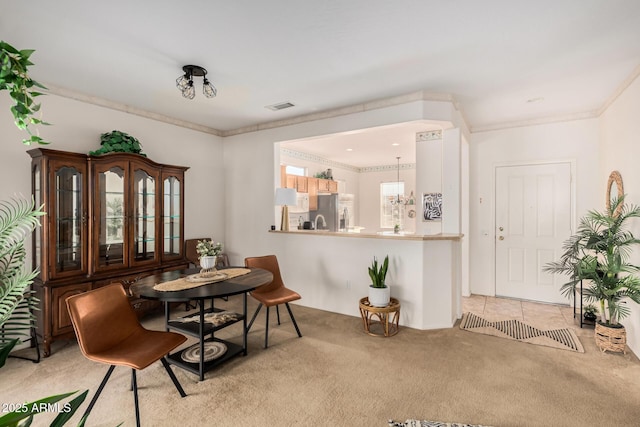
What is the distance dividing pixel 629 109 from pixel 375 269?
2.89 m

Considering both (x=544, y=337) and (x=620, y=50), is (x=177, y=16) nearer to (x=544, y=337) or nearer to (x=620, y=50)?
(x=620, y=50)

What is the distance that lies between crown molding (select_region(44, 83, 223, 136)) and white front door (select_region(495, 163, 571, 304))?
4461 mm

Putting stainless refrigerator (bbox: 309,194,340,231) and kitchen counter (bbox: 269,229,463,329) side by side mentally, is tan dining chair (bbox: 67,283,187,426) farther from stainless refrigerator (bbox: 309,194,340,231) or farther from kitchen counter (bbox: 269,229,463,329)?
stainless refrigerator (bbox: 309,194,340,231)

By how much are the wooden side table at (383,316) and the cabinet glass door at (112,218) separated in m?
2.64

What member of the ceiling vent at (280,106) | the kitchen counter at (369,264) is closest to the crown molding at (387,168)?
the kitchen counter at (369,264)

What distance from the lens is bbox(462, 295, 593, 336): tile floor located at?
144 inches

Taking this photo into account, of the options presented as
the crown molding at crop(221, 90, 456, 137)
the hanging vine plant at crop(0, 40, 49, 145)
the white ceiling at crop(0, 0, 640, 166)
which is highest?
the white ceiling at crop(0, 0, 640, 166)

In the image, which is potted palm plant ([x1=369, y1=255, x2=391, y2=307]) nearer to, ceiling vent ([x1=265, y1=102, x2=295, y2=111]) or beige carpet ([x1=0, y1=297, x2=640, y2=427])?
beige carpet ([x1=0, y1=297, x2=640, y2=427])

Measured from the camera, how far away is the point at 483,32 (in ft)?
7.46

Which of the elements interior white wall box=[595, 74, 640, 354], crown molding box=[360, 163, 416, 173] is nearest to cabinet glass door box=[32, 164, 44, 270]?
interior white wall box=[595, 74, 640, 354]

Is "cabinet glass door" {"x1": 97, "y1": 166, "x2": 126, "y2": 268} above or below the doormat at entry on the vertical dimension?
above

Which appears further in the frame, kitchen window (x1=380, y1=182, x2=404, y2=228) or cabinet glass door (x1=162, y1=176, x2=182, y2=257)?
kitchen window (x1=380, y1=182, x2=404, y2=228)

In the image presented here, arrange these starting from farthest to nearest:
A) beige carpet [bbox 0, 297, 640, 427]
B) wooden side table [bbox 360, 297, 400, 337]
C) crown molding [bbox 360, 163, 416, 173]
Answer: crown molding [bbox 360, 163, 416, 173], wooden side table [bbox 360, 297, 400, 337], beige carpet [bbox 0, 297, 640, 427]

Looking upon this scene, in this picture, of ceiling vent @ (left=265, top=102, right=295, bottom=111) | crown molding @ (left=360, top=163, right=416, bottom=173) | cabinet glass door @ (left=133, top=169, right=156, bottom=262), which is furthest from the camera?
crown molding @ (left=360, top=163, right=416, bottom=173)
